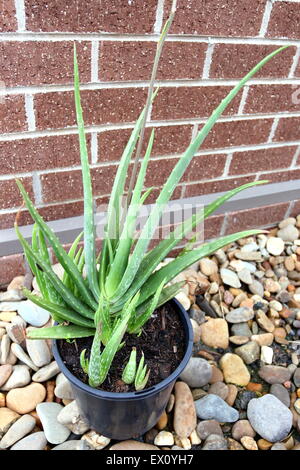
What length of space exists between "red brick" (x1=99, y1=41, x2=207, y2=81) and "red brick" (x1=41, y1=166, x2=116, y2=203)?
27cm

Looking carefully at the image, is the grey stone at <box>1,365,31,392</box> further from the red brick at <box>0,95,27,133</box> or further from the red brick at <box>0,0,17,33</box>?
the red brick at <box>0,0,17,33</box>

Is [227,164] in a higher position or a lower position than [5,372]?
higher

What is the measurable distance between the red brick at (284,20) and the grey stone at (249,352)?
0.88 m

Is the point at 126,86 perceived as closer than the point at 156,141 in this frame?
Yes

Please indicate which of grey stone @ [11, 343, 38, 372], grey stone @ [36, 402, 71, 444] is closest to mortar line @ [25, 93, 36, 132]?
grey stone @ [11, 343, 38, 372]

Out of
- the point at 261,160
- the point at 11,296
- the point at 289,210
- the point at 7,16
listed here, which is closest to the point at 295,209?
the point at 289,210

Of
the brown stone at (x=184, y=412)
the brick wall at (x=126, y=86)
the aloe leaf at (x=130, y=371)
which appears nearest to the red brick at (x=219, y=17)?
the brick wall at (x=126, y=86)

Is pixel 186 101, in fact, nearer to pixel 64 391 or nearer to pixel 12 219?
pixel 12 219

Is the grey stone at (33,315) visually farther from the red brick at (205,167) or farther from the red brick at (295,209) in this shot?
the red brick at (295,209)

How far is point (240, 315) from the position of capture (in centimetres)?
125

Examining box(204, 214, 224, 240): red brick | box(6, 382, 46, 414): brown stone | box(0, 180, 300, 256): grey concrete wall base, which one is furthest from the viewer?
box(204, 214, 224, 240): red brick

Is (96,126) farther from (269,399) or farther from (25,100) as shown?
(269,399)

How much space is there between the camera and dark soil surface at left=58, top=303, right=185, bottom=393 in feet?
2.71

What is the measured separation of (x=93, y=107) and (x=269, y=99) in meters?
0.58
